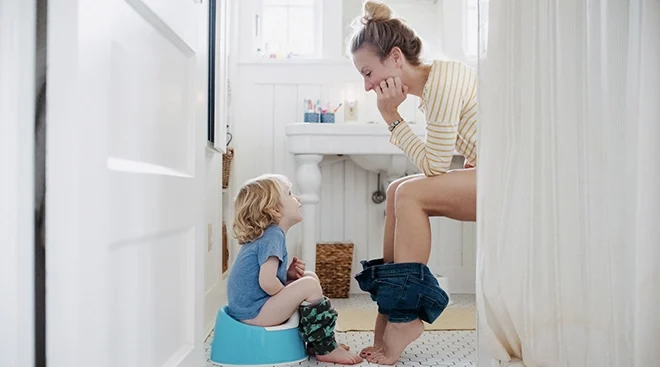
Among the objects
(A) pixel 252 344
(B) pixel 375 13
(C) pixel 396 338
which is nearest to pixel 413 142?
(B) pixel 375 13

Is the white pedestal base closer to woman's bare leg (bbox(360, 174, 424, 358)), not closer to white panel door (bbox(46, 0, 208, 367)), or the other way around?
woman's bare leg (bbox(360, 174, 424, 358))

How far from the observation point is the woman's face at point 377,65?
176cm

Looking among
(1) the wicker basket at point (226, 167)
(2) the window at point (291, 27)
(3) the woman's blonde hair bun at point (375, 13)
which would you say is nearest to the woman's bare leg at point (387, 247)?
(3) the woman's blonde hair bun at point (375, 13)

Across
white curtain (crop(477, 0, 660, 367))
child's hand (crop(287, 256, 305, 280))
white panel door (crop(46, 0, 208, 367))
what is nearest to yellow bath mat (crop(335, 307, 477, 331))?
child's hand (crop(287, 256, 305, 280))

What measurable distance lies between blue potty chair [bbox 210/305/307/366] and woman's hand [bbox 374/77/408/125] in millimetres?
628

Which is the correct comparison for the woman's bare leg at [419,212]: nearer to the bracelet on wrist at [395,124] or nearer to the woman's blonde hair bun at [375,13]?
the bracelet on wrist at [395,124]

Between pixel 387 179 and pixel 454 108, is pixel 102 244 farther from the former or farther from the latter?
pixel 387 179

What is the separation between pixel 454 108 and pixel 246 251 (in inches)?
26.3

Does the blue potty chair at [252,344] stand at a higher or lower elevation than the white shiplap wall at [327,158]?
lower

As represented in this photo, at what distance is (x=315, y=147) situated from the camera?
2379 mm

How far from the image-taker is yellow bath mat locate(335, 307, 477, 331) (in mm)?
2135

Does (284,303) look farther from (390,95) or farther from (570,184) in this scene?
(570,184)

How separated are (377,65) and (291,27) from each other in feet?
4.10

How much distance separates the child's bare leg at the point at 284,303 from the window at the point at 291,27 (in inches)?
57.1
